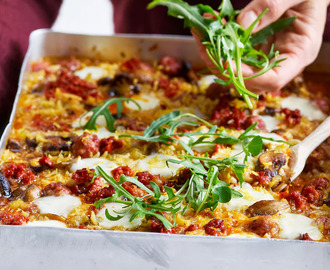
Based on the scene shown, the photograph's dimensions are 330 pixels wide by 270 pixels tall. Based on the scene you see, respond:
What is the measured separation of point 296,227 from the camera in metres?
2.78

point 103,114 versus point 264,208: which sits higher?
point 103,114

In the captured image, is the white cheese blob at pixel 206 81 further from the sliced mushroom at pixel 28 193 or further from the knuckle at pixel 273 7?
the sliced mushroom at pixel 28 193

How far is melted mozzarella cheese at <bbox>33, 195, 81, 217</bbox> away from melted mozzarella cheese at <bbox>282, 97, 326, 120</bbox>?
1800 millimetres

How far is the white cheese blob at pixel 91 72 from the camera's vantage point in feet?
13.6

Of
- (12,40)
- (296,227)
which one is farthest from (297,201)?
(12,40)

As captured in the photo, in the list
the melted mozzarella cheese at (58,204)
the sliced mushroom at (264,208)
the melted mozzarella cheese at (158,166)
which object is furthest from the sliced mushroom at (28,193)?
the sliced mushroom at (264,208)

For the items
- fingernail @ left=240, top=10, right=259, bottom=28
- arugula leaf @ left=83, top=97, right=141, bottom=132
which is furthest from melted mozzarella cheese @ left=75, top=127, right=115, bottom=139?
fingernail @ left=240, top=10, right=259, bottom=28

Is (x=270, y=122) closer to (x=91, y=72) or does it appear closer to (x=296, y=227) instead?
(x=296, y=227)

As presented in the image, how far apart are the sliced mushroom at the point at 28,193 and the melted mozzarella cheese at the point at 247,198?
105cm

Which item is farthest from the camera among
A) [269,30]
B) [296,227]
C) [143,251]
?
[269,30]

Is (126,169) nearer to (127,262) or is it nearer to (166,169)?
(166,169)

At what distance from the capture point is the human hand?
360cm

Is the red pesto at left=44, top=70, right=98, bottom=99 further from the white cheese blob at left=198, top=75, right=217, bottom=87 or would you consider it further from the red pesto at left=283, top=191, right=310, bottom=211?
the red pesto at left=283, top=191, right=310, bottom=211

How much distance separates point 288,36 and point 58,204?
216 centimetres
